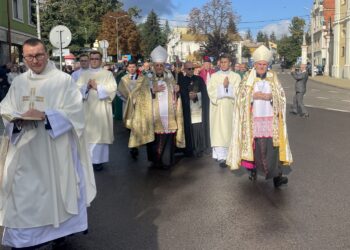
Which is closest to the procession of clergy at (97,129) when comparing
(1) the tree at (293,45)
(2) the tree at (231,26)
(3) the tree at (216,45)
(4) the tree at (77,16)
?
(4) the tree at (77,16)

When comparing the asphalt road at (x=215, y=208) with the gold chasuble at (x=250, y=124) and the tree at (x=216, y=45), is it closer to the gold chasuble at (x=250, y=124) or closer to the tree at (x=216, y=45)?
the gold chasuble at (x=250, y=124)

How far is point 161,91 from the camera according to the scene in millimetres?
8328

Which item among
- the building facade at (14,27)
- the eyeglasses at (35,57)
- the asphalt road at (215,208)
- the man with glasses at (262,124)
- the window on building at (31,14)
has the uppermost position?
the window on building at (31,14)

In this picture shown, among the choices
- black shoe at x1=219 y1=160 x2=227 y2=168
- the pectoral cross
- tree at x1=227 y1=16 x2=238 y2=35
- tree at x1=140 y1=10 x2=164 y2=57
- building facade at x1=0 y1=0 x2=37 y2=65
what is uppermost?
tree at x1=140 y1=10 x2=164 y2=57

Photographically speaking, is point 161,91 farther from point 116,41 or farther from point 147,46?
point 147,46

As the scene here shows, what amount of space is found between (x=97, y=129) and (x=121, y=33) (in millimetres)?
67018

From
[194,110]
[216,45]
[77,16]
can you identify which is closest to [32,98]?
[194,110]

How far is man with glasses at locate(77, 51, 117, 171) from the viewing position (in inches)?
341

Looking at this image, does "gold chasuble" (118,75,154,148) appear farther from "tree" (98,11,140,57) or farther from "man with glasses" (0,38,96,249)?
"tree" (98,11,140,57)

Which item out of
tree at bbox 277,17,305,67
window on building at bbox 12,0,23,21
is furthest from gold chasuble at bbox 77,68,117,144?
tree at bbox 277,17,305,67

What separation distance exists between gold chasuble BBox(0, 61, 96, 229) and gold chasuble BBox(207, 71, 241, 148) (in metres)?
4.65

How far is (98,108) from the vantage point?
28.8 feet

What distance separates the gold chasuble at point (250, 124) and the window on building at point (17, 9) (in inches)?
1049

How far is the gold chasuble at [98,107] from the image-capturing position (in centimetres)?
870
